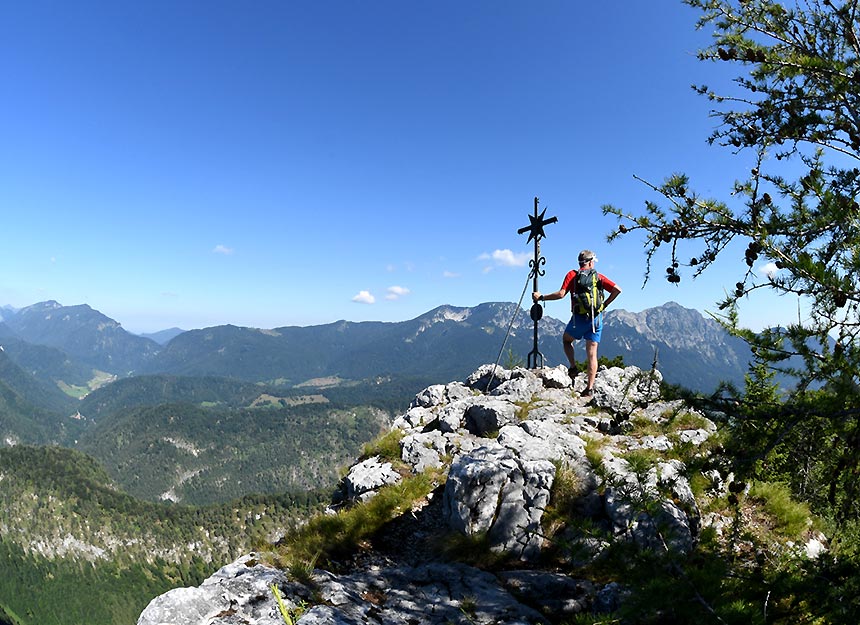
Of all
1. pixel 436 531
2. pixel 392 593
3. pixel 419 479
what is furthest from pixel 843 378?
pixel 419 479

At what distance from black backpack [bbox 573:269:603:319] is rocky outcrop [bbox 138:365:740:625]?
2.79m

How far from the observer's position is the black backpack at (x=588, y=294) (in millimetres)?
10695

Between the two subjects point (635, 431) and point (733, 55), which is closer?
point (733, 55)

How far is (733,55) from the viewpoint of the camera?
4773 mm

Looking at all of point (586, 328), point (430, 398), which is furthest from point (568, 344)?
point (430, 398)

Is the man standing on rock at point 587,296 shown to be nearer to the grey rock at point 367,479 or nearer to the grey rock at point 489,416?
the grey rock at point 489,416

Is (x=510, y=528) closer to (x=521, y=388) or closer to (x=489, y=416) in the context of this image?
(x=489, y=416)

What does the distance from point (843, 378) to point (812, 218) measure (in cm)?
158

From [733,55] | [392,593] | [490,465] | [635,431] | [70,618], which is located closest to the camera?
[733,55]

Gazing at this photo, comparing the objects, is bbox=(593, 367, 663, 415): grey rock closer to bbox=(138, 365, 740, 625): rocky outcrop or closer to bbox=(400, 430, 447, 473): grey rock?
bbox=(138, 365, 740, 625): rocky outcrop

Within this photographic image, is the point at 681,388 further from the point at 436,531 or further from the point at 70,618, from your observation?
the point at 70,618

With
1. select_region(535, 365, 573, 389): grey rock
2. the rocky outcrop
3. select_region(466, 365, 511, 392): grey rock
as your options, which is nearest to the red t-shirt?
the rocky outcrop

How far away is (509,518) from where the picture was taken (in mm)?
6953

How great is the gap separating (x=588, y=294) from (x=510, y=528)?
20.1 ft
